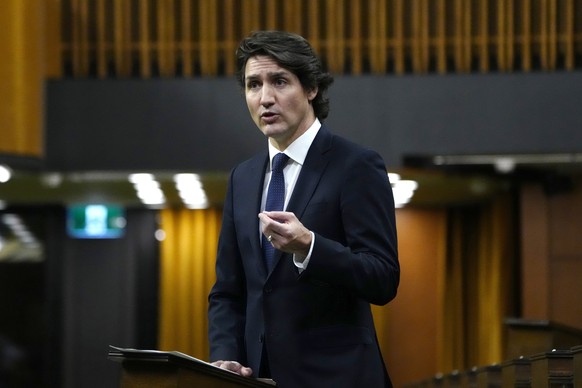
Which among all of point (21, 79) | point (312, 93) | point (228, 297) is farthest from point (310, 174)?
point (21, 79)

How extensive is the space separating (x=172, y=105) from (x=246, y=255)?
286 inches

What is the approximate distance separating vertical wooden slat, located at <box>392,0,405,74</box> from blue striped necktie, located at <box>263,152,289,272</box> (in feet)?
24.1

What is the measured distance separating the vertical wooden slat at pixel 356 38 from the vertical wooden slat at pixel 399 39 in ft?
0.91

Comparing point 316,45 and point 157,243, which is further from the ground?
point 316,45

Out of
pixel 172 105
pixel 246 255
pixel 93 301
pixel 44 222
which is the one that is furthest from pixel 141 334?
pixel 246 255

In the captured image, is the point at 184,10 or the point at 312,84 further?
the point at 184,10

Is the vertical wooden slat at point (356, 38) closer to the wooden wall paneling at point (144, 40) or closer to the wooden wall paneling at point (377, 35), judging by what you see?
the wooden wall paneling at point (377, 35)

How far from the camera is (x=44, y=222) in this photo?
13.2 meters

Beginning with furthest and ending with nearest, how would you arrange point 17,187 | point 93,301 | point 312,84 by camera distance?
point 93,301
point 17,187
point 312,84

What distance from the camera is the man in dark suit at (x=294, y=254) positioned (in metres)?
3.01

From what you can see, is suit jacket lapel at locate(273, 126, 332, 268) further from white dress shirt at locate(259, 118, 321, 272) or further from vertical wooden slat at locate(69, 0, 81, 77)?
vertical wooden slat at locate(69, 0, 81, 77)

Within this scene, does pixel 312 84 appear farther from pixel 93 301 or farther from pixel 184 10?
pixel 93 301

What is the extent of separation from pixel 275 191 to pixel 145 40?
7.57 meters

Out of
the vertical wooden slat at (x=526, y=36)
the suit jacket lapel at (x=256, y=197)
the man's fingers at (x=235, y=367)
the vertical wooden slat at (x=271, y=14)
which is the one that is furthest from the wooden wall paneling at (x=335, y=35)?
the man's fingers at (x=235, y=367)
